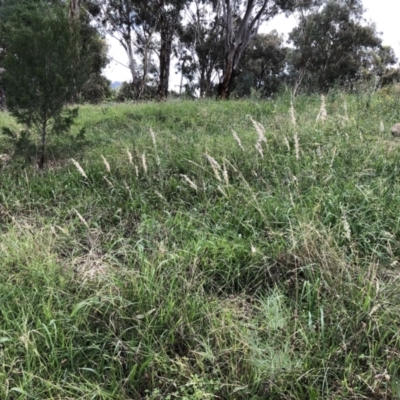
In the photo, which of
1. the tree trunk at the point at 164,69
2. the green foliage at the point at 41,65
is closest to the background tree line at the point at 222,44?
the tree trunk at the point at 164,69

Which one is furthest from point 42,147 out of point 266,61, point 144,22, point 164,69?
point 266,61

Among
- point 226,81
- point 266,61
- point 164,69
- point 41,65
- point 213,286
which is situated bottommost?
point 213,286

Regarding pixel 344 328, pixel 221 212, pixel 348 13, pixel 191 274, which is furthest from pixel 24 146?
pixel 348 13

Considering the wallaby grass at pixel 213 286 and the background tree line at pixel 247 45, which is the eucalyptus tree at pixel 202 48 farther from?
the wallaby grass at pixel 213 286

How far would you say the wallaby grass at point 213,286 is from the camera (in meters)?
1.74

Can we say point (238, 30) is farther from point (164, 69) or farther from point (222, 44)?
point (222, 44)

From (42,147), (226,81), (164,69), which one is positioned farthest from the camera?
(164,69)

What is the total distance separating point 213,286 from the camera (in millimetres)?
2375

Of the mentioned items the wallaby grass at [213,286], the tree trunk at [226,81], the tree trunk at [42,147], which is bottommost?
the wallaby grass at [213,286]

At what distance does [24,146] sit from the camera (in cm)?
480

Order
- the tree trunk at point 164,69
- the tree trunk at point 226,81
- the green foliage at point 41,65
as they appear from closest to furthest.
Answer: the green foliage at point 41,65, the tree trunk at point 226,81, the tree trunk at point 164,69

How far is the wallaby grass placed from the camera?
1.74 m

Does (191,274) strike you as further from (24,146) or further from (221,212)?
(24,146)

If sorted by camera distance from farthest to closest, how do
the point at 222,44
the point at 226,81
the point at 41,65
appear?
the point at 222,44 < the point at 226,81 < the point at 41,65
